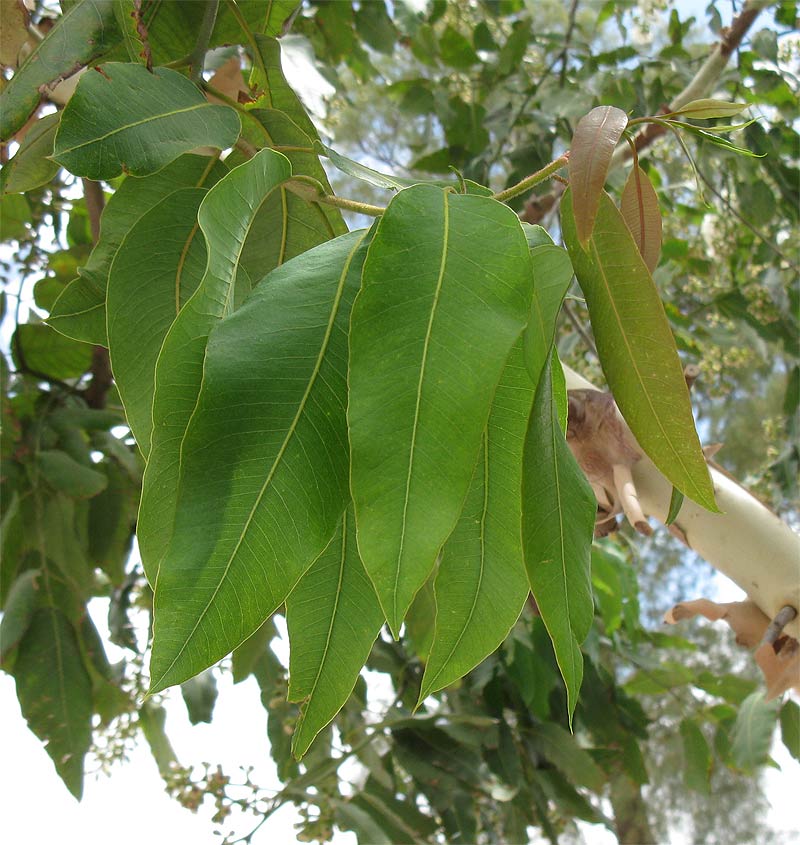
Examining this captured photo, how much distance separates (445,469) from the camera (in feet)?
1.21

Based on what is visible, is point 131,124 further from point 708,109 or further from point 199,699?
point 199,699

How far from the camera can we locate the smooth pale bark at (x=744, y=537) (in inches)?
39.6

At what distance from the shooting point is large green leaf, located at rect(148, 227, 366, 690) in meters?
0.37

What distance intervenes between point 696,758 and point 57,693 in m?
1.30

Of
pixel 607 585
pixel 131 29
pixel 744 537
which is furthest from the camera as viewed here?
pixel 607 585

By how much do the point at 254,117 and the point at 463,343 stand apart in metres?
0.28

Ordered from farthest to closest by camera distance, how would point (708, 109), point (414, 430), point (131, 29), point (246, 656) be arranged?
1. point (246, 656)
2. point (131, 29)
3. point (708, 109)
4. point (414, 430)

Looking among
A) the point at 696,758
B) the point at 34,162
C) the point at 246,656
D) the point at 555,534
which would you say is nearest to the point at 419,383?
the point at 555,534

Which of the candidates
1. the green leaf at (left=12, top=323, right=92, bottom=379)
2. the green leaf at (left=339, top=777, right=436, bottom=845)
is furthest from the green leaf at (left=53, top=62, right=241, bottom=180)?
the green leaf at (left=339, top=777, right=436, bottom=845)

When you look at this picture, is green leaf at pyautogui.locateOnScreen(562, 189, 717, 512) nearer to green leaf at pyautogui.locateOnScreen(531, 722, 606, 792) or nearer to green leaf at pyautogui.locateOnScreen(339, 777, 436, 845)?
green leaf at pyautogui.locateOnScreen(339, 777, 436, 845)

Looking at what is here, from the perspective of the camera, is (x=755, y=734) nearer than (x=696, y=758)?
Yes

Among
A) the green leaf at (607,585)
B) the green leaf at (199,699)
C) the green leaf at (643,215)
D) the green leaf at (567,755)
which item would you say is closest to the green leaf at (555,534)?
the green leaf at (643,215)

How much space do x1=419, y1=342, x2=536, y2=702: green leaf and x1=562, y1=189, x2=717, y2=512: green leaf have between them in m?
0.08

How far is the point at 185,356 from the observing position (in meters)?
0.40
